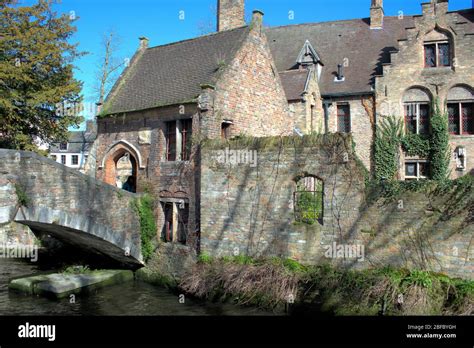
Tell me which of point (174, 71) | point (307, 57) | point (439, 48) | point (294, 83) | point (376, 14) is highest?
point (376, 14)

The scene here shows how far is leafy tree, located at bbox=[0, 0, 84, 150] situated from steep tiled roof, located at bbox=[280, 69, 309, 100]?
10.1m

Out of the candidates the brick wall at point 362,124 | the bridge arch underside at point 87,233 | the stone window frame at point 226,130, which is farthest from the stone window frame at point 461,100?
the bridge arch underside at point 87,233

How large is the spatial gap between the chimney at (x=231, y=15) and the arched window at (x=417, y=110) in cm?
913

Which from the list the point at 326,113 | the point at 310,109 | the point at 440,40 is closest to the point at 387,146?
the point at 326,113

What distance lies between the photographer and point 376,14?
26.5 m

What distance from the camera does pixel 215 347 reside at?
8.78 m

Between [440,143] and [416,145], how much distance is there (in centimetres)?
112

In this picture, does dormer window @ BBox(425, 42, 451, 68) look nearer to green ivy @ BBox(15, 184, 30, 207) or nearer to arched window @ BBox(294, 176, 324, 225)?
arched window @ BBox(294, 176, 324, 225)

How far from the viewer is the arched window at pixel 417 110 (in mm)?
21922

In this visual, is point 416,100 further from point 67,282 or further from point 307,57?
point 67,282

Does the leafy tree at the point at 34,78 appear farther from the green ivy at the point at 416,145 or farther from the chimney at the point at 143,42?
the green ivy at the point at 416,145

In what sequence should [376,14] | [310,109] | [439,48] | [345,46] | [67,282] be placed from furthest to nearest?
[376,14] → [345,46] → [310,109] → [439,48] → [67,282]

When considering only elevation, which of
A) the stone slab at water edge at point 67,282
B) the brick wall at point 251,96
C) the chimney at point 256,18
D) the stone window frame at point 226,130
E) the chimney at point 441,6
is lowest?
the stone slab at water edge at point 67,282

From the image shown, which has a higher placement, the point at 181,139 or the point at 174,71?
the point at 174,71
